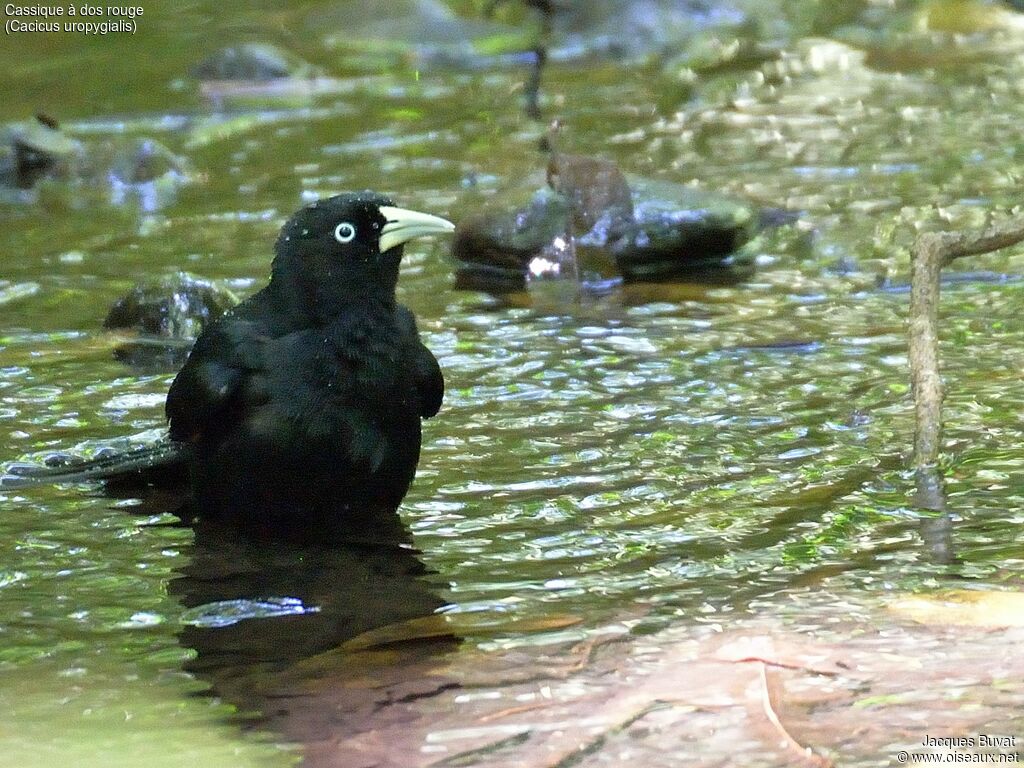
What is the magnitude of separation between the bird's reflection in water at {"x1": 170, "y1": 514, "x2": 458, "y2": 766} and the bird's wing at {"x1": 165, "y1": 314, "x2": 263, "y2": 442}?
34 cm

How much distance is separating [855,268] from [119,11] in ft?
29.1

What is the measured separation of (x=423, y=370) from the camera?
482 centimetres

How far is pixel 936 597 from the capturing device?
411 cm

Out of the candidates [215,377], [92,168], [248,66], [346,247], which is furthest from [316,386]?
[248,66]

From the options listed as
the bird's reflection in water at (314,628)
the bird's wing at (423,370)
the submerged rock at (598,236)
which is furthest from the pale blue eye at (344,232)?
the submerged rock at (598,236)

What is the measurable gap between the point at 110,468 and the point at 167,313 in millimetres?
1767

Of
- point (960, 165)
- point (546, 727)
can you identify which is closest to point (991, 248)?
point (546, 727)

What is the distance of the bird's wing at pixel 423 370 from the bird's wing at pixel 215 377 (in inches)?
15.9

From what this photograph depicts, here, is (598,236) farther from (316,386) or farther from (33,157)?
(33,157)

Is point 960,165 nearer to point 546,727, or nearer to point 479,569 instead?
point 479,569

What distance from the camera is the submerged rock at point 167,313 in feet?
22.4

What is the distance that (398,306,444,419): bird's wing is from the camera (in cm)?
481

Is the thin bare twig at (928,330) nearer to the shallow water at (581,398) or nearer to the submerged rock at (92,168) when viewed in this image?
the shallow water at (581,398)

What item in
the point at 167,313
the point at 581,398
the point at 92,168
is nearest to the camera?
the point at 581,398
